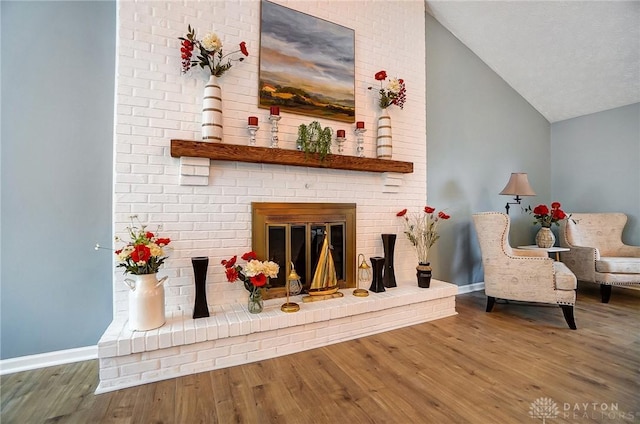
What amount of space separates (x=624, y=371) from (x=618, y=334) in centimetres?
75

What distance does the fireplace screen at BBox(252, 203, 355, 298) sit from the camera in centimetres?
238

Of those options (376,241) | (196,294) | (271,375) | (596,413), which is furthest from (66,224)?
(596,413)

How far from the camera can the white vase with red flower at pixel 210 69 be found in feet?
6.82

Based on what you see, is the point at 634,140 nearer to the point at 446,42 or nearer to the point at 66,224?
the point at 446,42

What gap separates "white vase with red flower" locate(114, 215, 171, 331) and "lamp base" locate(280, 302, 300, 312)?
2.60 ft

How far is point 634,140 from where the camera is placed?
370cm

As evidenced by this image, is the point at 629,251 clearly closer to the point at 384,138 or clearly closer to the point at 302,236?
the point at 384,138

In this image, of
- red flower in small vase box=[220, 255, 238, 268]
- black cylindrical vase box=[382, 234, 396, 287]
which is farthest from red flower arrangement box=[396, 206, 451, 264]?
red flower in small vase box=[220, 255, 238, 268]

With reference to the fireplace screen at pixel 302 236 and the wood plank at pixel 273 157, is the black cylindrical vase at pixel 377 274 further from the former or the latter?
the wood plank at pixel 273 157

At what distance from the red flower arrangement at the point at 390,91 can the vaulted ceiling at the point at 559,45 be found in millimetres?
1256

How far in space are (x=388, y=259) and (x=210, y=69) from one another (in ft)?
7.30

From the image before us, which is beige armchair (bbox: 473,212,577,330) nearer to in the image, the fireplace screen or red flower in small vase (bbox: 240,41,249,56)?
the fireplace screen

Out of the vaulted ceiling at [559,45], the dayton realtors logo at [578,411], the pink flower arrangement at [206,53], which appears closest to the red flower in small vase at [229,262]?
the pink flower arrangement at [206,53]

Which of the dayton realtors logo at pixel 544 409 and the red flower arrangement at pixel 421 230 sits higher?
the red flower arrangement at pixel 421 230
